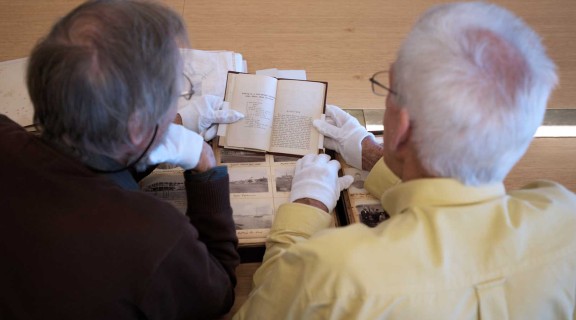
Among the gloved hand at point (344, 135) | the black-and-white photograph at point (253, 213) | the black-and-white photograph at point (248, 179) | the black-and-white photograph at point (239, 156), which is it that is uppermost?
the gloved hand at point (344, 135)

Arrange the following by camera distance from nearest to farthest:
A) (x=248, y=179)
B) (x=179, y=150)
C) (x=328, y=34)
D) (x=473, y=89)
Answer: (x=473, y=89)
(x=179, y=150)
(x=248, y=179)
(x=328, y=34)

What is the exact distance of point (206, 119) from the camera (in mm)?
975

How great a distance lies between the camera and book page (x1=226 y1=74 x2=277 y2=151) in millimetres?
979

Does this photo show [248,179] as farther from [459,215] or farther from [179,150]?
[459,215]

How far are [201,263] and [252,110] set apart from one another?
0.47 meters

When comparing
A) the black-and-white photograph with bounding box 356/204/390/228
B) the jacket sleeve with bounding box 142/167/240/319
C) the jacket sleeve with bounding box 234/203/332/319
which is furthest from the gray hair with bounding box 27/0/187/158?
the black-and-white photograph with bounding box 356/204/390/228

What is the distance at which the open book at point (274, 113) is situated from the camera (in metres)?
0.98

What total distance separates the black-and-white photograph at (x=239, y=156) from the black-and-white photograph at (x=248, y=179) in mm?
24

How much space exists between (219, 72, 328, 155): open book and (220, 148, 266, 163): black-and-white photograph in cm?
1

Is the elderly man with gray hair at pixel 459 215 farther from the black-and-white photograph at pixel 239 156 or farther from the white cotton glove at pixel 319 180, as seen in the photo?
the black-and-white photograph at pixel 239 156

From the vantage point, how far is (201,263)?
624 mm

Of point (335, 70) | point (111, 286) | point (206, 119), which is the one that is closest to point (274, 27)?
point (335, 70)

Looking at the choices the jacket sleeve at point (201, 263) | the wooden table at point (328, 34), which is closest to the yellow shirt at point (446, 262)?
the jacket sleeve at point (201, 263)

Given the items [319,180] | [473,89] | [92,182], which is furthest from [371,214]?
[92,182]
